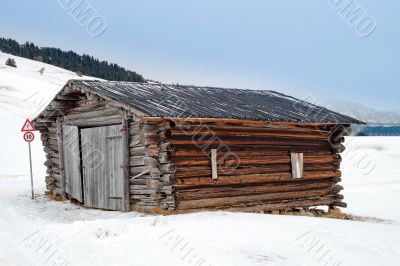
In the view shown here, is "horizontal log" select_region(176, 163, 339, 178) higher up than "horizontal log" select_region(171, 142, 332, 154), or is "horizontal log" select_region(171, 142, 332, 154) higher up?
"horizontal log" select_region(171, 142, 332, 154)

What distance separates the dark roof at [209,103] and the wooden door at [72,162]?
2.04 meters

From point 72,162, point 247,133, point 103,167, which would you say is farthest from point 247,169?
point 72,162

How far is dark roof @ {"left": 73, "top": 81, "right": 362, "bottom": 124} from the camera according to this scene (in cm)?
1184

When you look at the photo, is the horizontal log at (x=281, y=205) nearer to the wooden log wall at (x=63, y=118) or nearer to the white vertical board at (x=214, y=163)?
the white vertical board at (x=214, y=163)

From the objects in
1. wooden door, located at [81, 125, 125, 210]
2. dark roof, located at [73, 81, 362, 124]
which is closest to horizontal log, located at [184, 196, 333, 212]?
dark roof, located at [73, 81, 362, 124]

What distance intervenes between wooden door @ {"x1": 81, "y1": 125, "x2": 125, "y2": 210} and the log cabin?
29mm

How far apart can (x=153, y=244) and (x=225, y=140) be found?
5.40 m

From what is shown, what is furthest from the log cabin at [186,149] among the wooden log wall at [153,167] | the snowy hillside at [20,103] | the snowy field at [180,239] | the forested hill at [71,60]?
the forested hill at [71,60]

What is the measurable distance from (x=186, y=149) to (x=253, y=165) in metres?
2.52

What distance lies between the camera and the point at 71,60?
7681 centimetres

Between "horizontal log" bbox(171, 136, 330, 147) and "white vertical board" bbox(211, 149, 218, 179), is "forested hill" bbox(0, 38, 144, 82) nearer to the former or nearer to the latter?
"horizontal log" bbox(171, 136, 330, 147)

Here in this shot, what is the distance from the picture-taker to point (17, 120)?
119ft

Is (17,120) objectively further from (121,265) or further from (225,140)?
(121,265)

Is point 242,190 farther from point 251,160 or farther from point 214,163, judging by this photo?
point 214,163
